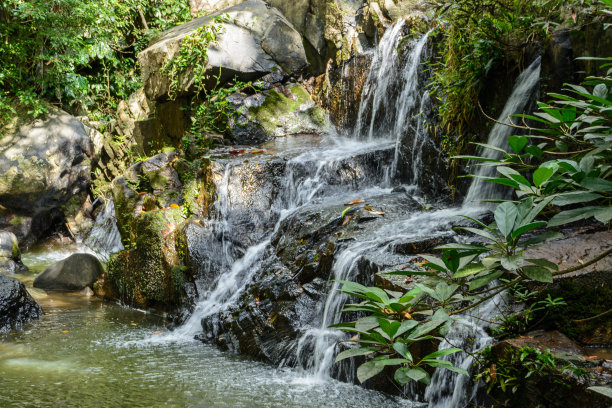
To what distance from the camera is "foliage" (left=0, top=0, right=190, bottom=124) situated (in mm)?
10484

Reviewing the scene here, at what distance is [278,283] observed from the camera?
17.0 ft

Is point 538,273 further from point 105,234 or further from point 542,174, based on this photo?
point 105,234

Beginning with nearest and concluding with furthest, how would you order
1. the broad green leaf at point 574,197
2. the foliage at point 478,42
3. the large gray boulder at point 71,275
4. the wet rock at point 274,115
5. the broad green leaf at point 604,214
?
the broad green leaf at point 604,214
the broad green leaf at point 574,197
the foliage at point 478,42
the large gray boulder at point 71,275
the wet rock at point 274,115

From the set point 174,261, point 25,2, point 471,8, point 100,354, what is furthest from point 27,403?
point 25,2

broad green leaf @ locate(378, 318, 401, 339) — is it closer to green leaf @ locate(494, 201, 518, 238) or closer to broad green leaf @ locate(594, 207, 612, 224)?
green leaf @ locate(494, 201, 518, 238)

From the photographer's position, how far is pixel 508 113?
499cm

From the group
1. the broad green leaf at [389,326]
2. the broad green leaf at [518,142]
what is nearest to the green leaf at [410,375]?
the broad green leaf at [389,326]

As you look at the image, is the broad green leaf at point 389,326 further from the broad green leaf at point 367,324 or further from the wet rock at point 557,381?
the wet rock at point 557,381

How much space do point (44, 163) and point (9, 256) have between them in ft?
8.07

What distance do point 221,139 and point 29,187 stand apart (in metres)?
4.36

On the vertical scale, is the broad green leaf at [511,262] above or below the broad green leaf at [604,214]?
below

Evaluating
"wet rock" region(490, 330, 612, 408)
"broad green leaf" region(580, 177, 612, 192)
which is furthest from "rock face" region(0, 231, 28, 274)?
"broad green leaf" region(580, 177, 612, 192)

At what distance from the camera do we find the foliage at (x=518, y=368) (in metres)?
2.52

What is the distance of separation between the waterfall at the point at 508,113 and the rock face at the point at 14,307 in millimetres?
5129
